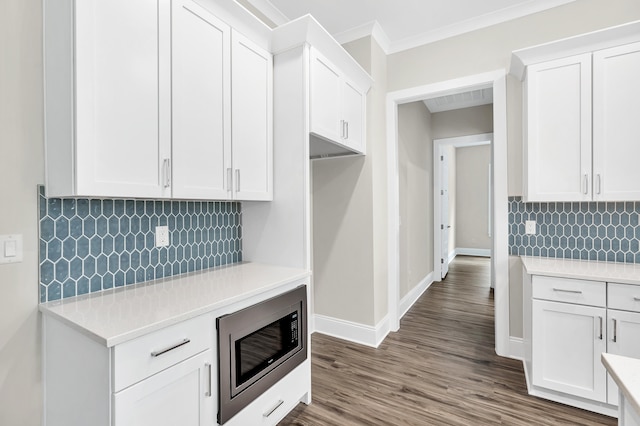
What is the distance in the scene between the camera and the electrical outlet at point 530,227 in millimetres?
2658

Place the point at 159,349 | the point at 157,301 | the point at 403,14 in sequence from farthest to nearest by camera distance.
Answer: the point at 403,14 → the point at 157,301 → the point at 159,349

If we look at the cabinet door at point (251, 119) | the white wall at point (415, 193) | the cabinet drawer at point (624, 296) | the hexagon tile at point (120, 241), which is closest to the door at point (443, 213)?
the white wall at point (415, 193)

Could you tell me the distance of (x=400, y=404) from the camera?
6.95ft

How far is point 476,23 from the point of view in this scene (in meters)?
2.82

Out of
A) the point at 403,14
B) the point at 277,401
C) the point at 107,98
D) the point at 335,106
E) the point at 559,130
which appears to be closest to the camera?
the point at 107,98

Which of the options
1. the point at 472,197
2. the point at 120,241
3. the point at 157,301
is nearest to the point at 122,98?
the point at 120,241

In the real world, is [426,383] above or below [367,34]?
below

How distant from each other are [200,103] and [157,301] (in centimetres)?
102

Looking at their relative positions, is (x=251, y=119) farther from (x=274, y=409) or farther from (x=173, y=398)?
(x=274, y=409)

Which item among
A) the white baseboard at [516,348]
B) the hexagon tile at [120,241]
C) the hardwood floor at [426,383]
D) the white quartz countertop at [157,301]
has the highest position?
the hexagon tile at [120,241]

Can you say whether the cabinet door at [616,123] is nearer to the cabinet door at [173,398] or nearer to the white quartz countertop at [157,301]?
the white quartz countertop at [157,301]

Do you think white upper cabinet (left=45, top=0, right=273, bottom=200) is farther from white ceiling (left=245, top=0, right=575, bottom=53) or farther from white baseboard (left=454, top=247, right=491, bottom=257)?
white baseboard (left=454, top=247, right=491, bottom=257)

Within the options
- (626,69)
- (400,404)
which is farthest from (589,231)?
(400,404)

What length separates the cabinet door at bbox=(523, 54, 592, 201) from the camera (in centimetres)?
221
